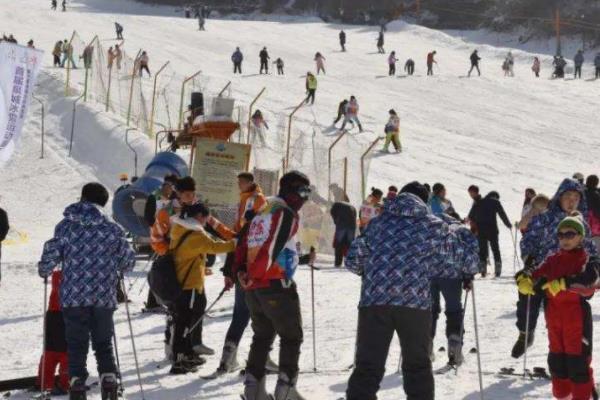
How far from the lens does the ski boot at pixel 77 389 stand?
7.43m

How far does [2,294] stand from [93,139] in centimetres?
1432

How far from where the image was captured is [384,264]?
6.40m

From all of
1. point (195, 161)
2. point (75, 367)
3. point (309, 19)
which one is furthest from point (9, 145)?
point (309, 19)

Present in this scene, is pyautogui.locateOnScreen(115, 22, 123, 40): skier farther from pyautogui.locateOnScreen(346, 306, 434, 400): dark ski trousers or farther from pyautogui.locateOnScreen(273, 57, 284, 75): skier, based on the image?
pyautogui.locateOnScreen(346, 306, 434, 400): dark ski trousers

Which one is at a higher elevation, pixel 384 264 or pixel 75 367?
pixel 384 264

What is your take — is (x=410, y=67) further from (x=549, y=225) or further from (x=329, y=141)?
(x=549, y=225)

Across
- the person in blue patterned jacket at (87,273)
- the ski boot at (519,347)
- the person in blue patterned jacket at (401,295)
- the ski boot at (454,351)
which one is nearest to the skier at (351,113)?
the ski boot at (519,347)

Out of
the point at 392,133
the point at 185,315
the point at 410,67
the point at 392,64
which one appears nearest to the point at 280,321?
the point at 185,315

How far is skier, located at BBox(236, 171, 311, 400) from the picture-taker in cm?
715

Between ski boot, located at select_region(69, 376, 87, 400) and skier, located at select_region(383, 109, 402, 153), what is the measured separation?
22.3m

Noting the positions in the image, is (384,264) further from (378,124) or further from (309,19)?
(309,19)

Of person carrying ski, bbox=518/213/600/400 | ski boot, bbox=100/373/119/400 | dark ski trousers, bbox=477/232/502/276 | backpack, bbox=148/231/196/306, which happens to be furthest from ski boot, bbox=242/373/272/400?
dark ski trousers, bbox=477/232/502/276

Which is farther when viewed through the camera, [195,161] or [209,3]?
[209,3]

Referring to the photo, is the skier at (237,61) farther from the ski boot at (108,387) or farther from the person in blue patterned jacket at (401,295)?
the person in blue patterned jacket at (401,295)
